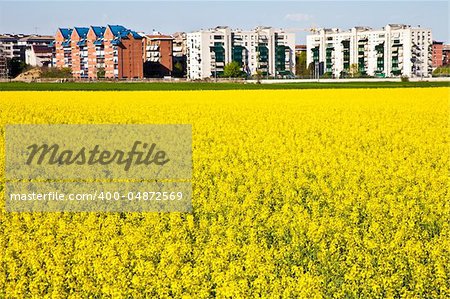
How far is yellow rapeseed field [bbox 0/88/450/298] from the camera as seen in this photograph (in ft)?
22.0

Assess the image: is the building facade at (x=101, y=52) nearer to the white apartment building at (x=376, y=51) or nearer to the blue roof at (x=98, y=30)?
the blue roof at (x=98, y=30)

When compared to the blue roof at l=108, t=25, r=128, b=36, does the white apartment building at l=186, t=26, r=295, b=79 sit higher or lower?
lower

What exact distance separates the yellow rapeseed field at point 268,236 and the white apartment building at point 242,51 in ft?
493

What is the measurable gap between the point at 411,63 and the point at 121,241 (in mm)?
162305

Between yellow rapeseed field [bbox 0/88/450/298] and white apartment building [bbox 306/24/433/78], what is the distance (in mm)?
147454

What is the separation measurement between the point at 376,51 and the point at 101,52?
6122cm

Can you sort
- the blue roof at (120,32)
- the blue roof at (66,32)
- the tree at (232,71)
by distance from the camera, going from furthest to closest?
1. the blue roof at (66,32)
2. the blue roof at (120,32)
3. the tree at (232,71)

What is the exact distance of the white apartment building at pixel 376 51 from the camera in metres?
164

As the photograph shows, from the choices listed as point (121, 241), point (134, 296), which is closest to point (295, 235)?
point (121, 241)

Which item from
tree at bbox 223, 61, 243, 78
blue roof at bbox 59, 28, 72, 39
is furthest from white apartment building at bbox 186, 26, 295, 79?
blue roof at bbox 59, 28, 72, 39

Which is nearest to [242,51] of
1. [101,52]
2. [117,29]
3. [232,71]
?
[232,71]

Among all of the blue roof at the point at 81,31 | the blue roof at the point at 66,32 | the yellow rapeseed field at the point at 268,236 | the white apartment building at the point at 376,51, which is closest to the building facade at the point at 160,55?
the blue roof at the point at 81,31

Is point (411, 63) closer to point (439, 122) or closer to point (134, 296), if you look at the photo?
point (439, 122)

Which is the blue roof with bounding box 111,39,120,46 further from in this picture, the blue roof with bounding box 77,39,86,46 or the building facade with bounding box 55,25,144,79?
the blue roof with bounding box 77,39,86,46
